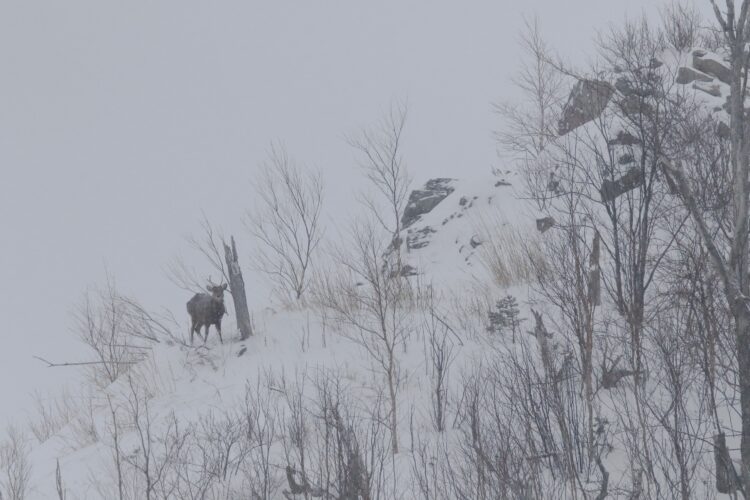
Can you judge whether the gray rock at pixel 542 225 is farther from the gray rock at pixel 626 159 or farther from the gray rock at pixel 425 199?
the gray rock at pixel 425 199

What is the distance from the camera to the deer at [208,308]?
41.2 feet

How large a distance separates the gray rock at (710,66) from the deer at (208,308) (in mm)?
13614

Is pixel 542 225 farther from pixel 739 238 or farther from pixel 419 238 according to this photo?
pixel 739 238

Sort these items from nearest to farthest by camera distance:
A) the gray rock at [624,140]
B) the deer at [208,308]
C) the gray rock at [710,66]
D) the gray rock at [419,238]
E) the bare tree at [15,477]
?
the bare tree at [15,477] → the gray rock at [624,140] → the deer at [208,308] → the gray rock at [710,66] → the gray rock at [419,238]

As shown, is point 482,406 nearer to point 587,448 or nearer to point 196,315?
point 587,448

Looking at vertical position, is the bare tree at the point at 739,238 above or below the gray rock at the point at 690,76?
below

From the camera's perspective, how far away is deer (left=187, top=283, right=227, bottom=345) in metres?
12.6

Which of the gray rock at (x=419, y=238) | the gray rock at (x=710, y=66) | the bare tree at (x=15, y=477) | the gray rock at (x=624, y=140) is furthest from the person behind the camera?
the gray rock at (x=419, y=238)

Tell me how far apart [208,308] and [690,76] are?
1329cm

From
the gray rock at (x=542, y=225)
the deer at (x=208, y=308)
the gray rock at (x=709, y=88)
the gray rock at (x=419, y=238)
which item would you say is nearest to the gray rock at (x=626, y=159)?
the gray rock at (x=542, y=225)

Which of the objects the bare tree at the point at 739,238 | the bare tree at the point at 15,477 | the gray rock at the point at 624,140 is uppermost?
the gray rock at the point at 624,140

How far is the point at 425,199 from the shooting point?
23.0 meters

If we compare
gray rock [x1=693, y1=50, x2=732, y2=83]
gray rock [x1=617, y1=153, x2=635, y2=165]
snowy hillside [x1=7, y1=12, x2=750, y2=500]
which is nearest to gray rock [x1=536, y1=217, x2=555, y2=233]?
snowy hillside [x1=7, y1=12, x2=750, y2=500]

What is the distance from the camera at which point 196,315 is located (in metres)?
12.7
